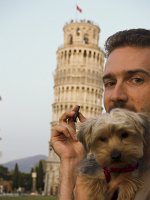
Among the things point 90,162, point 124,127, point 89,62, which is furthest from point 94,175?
point 89,62

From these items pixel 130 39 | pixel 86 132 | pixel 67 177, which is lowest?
pixel 67 177

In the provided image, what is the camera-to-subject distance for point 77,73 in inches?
2901

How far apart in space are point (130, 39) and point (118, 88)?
40 cm

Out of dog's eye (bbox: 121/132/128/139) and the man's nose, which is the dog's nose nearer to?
dog's eye (bbox: 121/132/128/139)

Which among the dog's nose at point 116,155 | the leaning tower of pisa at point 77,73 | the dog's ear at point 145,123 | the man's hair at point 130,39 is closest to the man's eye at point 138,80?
the man's hair at point 130,39

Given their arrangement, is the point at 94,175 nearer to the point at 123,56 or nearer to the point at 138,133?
the point at 138,133

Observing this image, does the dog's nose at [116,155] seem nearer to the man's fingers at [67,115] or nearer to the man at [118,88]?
the man at [118,88]

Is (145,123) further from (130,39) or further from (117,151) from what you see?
(130,39)

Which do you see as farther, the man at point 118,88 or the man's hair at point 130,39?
the man's hair at point 130,39

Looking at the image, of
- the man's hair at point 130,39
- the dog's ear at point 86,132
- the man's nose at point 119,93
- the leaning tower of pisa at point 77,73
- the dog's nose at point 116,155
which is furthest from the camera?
the leaning tower of pisa at point 77,73

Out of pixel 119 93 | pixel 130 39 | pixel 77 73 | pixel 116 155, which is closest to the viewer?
pixel 116 155

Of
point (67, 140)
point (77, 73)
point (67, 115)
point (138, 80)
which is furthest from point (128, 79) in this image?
point (77, 73)

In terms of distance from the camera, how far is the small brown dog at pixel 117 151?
2.85m

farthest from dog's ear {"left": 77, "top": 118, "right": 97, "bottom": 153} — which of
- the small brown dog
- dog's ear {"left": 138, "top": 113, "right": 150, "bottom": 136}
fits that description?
dog's ear {"left": 138, "top": 113, "right": 150, "bottom": 136}
